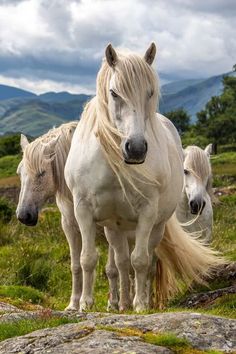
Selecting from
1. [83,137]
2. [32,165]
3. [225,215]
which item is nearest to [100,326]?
[83,137]

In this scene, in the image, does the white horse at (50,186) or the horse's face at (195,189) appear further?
the horse's face at (195,189)

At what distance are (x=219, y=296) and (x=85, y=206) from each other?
103 inches

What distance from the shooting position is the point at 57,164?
10.1 metres

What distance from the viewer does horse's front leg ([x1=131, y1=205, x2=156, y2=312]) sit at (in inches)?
304

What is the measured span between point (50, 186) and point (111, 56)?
118 inches

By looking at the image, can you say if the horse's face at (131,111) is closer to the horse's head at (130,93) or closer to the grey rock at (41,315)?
the horse's head at (130,93)

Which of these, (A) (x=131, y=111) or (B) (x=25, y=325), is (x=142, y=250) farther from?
(B) (x=25, y=325)

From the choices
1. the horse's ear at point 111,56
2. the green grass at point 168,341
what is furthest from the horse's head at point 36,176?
the green grass at point 168,341

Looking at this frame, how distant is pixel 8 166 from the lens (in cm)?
6309

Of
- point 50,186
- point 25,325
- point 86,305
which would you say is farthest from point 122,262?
point 25,325

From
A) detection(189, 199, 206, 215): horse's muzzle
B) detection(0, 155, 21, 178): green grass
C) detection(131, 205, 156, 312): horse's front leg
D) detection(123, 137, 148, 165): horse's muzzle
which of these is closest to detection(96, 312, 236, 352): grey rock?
detection(123, 137, 148, 165): horse's muzzle

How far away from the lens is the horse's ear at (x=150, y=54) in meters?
7.65

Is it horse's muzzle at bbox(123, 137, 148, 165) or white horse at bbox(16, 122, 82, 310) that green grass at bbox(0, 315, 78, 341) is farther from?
white horse at bbox(16, 122, 82, 310)

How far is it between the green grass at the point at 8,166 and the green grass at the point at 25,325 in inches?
2097
